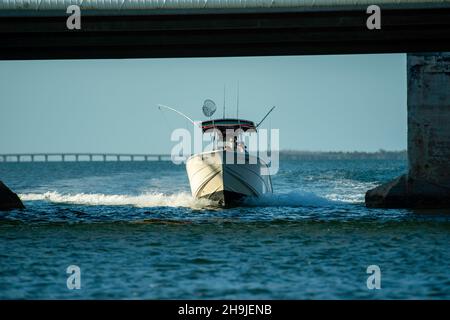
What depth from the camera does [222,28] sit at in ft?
95.9

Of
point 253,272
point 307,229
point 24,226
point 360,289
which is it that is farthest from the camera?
point 24,226

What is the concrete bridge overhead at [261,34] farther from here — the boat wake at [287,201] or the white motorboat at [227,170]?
the boat wake at [287,201]

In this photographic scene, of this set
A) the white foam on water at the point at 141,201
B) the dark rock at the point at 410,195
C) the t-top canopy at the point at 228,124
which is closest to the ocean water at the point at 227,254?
the dark rock at the point at 410,195

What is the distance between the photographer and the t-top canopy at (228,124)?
1690 inches

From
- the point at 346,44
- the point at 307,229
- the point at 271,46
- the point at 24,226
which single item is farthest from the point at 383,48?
the point at 24,226

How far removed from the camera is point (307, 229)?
29547 mm

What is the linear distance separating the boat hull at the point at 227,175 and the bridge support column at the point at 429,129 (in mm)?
7926

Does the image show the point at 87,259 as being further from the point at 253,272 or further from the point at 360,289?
the point at 360,289

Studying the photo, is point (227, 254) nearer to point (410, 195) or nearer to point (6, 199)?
point (410, 195)

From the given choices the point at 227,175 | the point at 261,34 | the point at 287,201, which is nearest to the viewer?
the point at 261,34

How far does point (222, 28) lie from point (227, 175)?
1265 centimetres

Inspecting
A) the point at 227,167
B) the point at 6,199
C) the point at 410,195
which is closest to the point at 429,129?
the point at 410,195
